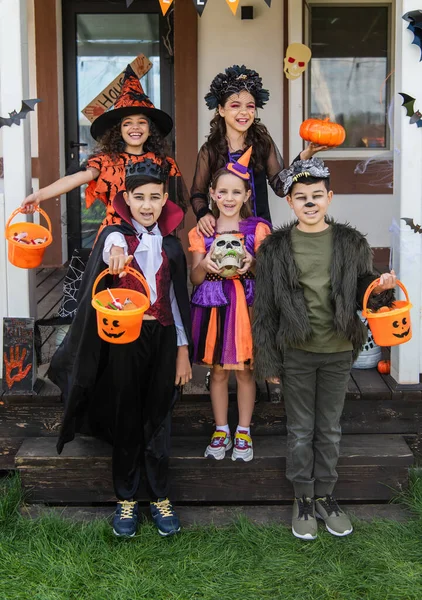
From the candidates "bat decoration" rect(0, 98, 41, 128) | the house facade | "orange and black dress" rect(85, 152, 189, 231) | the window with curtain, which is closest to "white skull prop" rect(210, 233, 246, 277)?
"orange and black dress" rect(85, 152, 189, 231)

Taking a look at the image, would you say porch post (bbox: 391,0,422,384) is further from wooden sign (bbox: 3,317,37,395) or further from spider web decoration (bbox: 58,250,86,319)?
wooden sign (bbox: 3,317,37,395)

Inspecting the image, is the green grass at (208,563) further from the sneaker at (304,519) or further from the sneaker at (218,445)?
the sneaker at (218,445)

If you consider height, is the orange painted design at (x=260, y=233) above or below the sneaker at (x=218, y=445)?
above

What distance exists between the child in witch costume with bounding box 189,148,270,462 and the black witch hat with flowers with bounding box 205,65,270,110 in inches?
13.4

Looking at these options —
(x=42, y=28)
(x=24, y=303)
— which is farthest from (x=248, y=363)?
(x=42, y=28)

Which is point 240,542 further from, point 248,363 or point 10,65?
point 10,65

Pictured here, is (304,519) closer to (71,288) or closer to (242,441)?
(242,441)

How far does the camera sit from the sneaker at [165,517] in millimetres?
3174

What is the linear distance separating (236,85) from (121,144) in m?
0.64

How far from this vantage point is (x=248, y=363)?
3.38 m

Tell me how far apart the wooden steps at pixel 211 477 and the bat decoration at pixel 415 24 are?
80.3 inches

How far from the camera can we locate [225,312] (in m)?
3.38

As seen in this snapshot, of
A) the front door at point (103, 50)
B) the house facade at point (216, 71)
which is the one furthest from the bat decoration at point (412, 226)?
the front door at point (103, 50)

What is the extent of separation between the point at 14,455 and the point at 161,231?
1.48 meters
